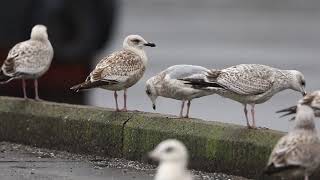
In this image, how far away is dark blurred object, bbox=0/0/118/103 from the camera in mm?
18875

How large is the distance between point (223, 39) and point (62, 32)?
21115 millimetres

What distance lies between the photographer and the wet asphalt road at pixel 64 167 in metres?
9.55

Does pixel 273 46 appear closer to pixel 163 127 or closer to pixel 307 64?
pixel 307 64

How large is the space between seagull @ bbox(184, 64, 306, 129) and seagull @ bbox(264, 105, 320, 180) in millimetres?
1699

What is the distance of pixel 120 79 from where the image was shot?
438 inches

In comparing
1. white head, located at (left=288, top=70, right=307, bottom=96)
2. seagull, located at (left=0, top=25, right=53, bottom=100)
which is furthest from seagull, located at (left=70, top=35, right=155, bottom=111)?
white head, located at (left=288, top=70, right=307, bottom=96)

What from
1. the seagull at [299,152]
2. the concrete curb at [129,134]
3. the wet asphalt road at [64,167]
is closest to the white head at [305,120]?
the seagull at [299,152]

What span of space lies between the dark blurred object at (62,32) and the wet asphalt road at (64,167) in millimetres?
7840

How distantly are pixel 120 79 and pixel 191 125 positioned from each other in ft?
4.38

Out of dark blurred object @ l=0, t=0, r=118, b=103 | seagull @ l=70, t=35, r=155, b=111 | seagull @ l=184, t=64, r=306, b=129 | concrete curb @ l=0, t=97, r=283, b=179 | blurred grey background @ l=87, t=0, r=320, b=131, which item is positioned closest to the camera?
concrete curb @ l=0, t=97, r=283, b=179

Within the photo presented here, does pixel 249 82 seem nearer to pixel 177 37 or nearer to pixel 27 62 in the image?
pixel 27 62

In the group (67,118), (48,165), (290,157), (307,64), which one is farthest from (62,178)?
(307,64)

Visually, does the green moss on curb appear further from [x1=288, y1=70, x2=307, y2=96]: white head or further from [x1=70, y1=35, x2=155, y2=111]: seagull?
[x1=288, y1=70, x2=307, y2=96]: white head

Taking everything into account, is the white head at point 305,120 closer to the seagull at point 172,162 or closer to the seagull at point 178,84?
the seagull at point 172,162
